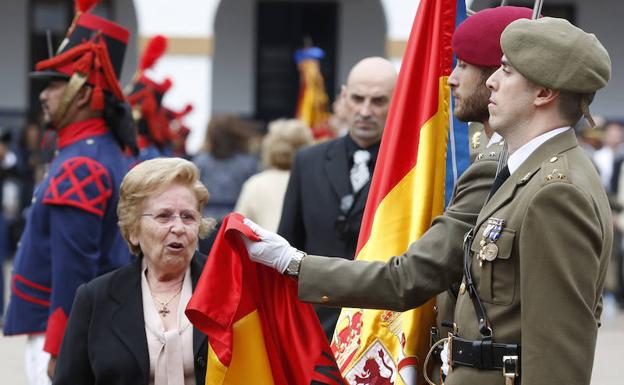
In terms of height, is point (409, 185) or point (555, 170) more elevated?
point (555, 170)

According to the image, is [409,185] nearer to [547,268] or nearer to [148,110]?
[547,268]

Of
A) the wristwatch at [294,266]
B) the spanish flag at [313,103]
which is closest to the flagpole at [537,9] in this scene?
the wristwatch at [294,266]

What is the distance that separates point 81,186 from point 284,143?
3.18 meters

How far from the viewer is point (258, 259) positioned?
4.08 metres

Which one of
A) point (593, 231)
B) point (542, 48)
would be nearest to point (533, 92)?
point (542, 48)

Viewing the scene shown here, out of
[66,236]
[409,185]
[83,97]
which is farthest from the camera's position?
[83,97]

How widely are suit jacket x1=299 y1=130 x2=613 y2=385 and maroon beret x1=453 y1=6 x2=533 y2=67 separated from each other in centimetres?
58

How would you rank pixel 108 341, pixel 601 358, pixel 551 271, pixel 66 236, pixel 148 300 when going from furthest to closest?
pixel 601 358 → pixel 66 236 → pixel 148 300 → pixel 108 341 → pixel 551 271

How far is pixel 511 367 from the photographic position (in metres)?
3.58

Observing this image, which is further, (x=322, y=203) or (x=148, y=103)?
(x=148, y=103)

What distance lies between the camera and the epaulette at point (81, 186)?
225 inches

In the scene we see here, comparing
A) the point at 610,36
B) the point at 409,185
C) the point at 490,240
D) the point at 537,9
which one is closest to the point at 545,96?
the point at 490,240

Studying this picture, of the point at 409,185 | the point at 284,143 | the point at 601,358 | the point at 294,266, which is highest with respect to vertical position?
the point at 409,185

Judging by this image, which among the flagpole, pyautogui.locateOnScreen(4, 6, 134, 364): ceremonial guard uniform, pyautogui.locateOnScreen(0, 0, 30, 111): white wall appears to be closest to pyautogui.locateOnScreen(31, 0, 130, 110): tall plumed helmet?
pyautogui.locateOnScreen(4, 6, 134, 364): ceremonial guard uniform
